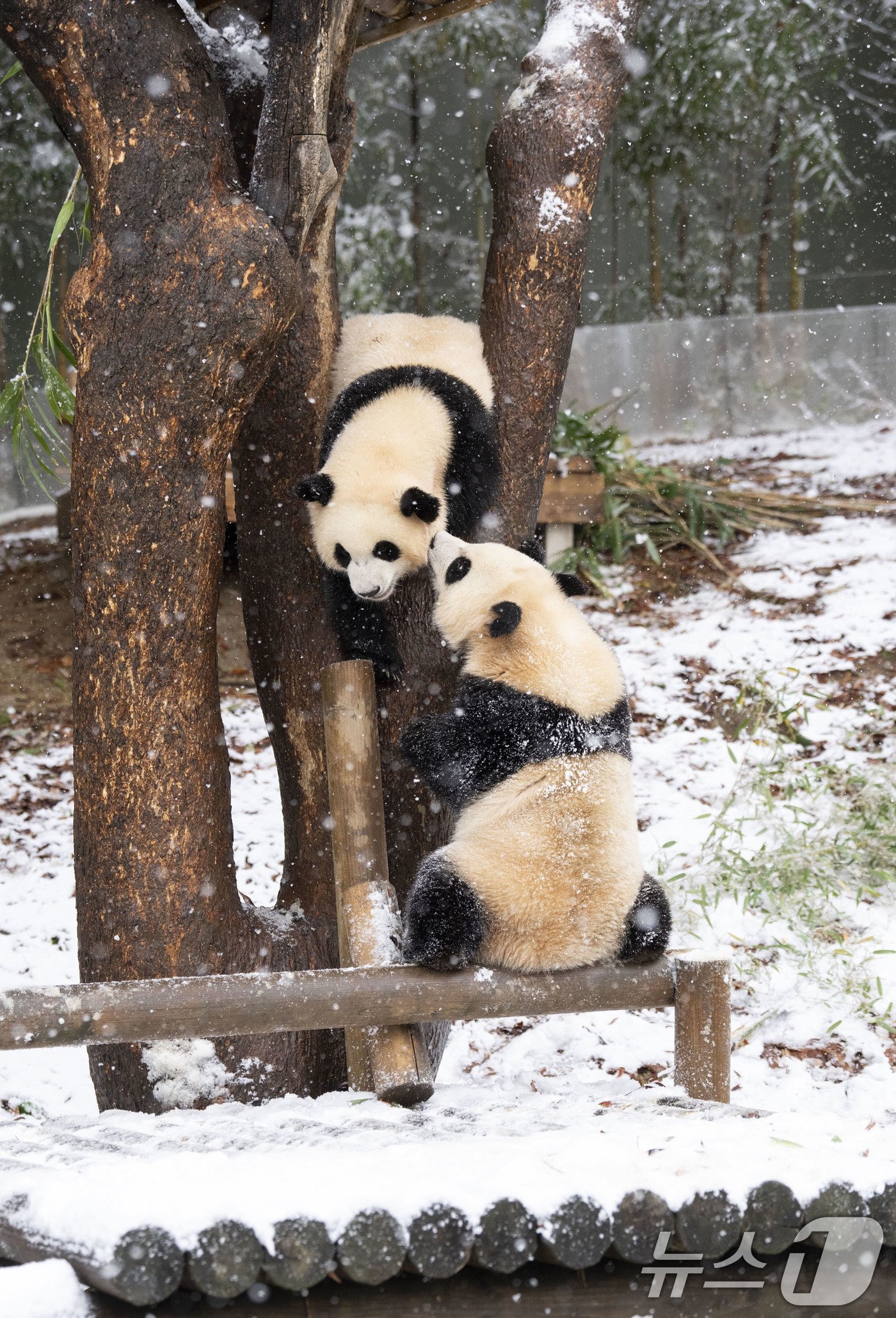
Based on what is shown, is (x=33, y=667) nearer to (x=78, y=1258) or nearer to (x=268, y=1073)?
(x=268, y=1073)

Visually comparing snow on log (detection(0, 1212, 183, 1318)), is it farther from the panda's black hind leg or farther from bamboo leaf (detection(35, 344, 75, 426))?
bamboo leaf (detection(35, 344, 75, 426))

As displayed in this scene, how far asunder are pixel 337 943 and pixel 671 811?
6.47 feet

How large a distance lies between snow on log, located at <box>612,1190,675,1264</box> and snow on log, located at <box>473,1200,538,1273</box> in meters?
0.11

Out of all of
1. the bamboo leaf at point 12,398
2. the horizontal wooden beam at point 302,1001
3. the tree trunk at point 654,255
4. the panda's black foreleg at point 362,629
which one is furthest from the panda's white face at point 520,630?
the tree trunk at point 654,255

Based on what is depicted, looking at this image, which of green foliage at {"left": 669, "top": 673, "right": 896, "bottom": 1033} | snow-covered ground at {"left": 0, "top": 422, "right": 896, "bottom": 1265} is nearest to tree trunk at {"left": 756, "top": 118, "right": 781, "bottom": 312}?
snow-covered ground at {"left": 0, "top": 422, "right": 896, "bottom": 1265}

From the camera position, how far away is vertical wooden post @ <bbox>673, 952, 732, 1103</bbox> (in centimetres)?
213

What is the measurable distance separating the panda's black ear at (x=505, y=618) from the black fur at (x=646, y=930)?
1.82 ft

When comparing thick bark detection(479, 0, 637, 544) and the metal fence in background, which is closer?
thick bark detection(479, 0, 637, 544)

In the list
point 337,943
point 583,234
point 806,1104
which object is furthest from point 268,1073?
point 583,234

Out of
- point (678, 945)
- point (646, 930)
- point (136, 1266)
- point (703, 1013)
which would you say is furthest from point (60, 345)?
point (678, 945)

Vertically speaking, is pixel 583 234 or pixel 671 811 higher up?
pixel 583 234

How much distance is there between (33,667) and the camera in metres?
5.87

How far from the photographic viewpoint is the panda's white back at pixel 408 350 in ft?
9.29

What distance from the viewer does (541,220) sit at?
2.74 metres
